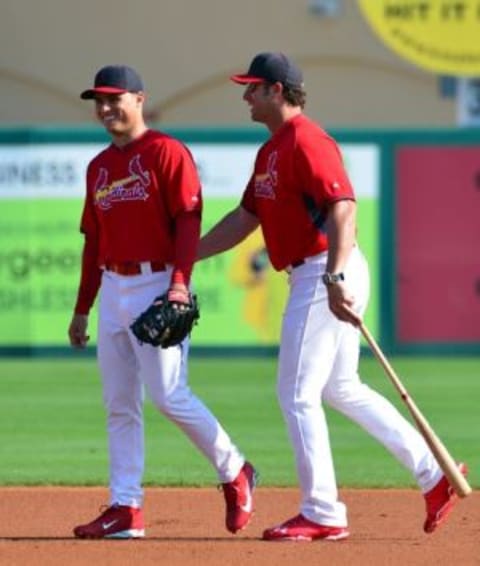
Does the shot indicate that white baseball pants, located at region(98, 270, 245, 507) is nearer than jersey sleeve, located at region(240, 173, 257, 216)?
Yes

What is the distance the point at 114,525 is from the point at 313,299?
121 cm

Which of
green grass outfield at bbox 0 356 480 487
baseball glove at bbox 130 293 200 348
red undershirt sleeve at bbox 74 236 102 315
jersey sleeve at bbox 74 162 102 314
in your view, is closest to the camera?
baseball glove at bbox 130 293 200 348

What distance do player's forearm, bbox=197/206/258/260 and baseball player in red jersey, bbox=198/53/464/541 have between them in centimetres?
28

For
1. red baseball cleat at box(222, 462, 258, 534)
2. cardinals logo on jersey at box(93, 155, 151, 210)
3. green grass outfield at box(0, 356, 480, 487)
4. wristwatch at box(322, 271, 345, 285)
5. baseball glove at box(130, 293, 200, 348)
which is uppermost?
cardinals logo on jersey at box(93, 155, 151, 210)

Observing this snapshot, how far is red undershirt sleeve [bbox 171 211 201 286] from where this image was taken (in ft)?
24.1

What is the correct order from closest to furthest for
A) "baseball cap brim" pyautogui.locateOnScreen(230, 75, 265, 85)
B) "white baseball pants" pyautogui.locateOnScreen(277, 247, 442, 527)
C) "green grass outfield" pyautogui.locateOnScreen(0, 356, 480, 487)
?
"white baseball pants" pyautogui.locateOnScreen(277, 247, 442, 527)
"baseball cap brim" pyautogui.locateOnScreen(230, 75, 265, 85)
"green grass outfield" pyautogui.locateOnScreen(0, 356, 480, 487)

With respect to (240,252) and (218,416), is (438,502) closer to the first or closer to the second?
(218,416)

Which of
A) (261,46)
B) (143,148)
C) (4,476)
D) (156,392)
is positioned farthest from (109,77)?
(261,46)

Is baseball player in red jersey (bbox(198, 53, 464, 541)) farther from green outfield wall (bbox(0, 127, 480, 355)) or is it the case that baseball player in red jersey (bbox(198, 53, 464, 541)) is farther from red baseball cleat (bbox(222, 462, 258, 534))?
green outfield wall (bbox(0, 127, 480, 355))

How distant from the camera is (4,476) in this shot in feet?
31.9

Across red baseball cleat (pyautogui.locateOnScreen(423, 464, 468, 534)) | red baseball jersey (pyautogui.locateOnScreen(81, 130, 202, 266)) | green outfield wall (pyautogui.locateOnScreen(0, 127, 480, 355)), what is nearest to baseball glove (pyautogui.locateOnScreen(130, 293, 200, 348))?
red baseball jersey (pyautogui.locateOnScreen(81, 130, 202, 266))

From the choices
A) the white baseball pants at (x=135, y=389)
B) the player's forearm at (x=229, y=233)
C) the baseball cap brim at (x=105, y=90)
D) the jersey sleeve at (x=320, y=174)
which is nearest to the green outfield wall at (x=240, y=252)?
the player's forearm at (x=229, y=233)

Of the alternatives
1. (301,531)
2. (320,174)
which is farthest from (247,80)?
(301,531)

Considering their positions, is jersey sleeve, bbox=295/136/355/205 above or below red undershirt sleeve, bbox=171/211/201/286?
above
